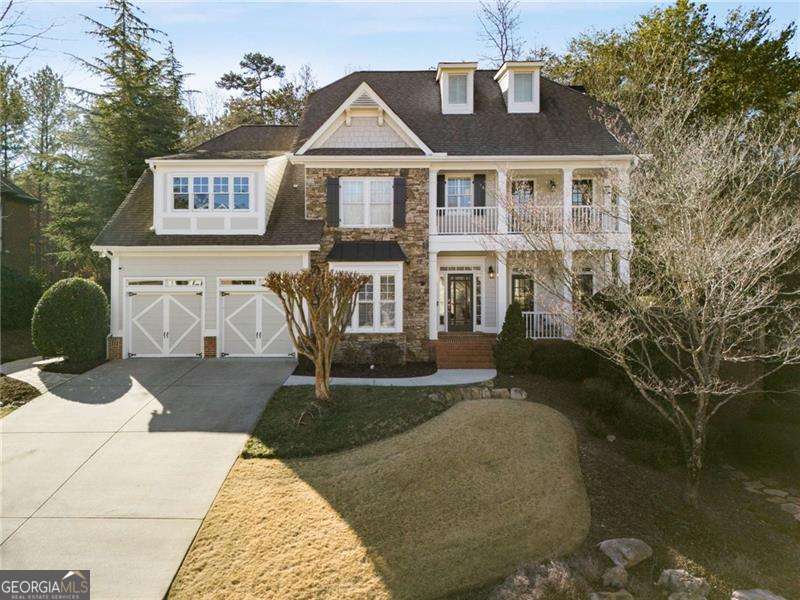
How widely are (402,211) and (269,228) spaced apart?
421 centimetres

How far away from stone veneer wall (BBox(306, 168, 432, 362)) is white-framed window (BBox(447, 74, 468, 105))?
393 cm

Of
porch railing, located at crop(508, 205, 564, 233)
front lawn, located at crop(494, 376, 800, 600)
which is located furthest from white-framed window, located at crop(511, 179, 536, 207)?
front lawn, located at crop(494, 376, 800, 600)

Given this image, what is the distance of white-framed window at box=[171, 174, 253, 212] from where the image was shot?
51.8ft

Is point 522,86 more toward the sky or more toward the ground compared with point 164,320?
more toward the sky

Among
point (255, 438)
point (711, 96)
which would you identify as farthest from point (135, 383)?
point (711, 96)

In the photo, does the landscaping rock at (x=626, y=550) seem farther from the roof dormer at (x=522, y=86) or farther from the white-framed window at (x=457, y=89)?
the white-framed window at (x=457, y=89)

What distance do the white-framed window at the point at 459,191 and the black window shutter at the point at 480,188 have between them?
10.5 inches

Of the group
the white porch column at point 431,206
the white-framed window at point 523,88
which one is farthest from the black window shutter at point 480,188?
the white-framed window at point 523,88

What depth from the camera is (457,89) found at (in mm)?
18438

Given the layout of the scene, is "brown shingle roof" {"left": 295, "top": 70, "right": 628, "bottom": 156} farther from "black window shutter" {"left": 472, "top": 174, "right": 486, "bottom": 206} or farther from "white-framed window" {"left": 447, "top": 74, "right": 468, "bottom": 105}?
"black window shutter" {"left": 472, "top": 174, "right": 486, "bottom": 206}

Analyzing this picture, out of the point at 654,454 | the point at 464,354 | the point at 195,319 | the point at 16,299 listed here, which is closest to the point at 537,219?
the point at 464,354

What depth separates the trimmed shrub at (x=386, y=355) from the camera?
1522 centimetres

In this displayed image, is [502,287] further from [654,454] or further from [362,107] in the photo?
[654,454]

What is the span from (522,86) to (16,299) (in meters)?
20.8
